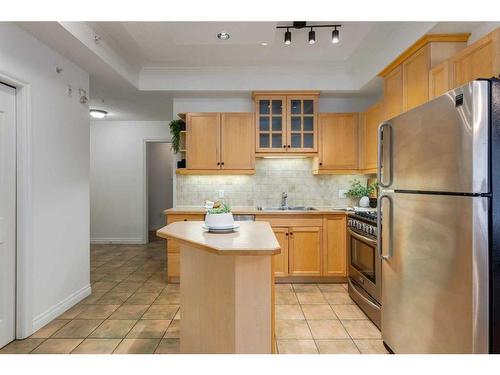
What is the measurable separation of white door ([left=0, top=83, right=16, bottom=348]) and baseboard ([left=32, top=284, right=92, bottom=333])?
19cm

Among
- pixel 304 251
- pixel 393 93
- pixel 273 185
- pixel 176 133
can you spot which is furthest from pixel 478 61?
pixel 176 133

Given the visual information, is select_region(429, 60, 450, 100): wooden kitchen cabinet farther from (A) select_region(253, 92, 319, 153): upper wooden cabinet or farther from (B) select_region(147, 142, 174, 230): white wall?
(B) select_region(147, 142, 174, 230): white wall

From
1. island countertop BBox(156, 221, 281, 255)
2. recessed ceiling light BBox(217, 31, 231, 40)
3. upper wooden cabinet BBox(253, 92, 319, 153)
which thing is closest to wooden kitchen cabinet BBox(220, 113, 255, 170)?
upper wooden cabinet BBox(253, 92, 319, 153)

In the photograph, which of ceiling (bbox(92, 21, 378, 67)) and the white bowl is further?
ceiling (bbox(92, 21, 378, 67))

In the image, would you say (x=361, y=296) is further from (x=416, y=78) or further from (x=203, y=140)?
(x=203, y=140)

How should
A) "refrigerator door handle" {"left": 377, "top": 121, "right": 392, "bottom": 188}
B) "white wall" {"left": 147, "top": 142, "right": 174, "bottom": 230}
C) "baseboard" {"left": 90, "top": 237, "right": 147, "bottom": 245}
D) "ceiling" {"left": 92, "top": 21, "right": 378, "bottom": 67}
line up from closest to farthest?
"refrigerator door handle" {"left": 377, "top": 121, "right": 392, "bottom": 188}
"ceiling" {"left": 92, "top": 21, "right": 378, "bottom": 67}
"baseboard" {"left": 90, "top": 237, "right": 147, "bottom": 245}
"white wall" {"left": 147, "top": 142, "right": 174, "bottom": 230}

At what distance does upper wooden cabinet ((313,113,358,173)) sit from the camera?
414 cm

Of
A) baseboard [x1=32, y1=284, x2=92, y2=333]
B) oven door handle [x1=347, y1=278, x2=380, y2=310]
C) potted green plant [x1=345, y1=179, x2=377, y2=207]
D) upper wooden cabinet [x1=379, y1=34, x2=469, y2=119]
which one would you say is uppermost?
upper wooden cabinet [x1=379, y1=34, x2=469, y2=119]

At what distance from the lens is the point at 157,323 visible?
9.10ft

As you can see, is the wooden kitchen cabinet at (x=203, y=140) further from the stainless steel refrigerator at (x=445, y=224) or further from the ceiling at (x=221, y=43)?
the stainless steel refrigerator at (x=445, y=224)

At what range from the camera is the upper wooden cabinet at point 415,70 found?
254 centimetres

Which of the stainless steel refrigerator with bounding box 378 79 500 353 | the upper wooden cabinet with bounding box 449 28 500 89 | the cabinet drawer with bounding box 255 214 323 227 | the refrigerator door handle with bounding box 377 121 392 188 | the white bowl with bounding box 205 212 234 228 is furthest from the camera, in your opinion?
the cabinet drawer with bounding box 255 214 323 227

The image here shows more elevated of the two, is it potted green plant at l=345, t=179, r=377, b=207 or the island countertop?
potted green plant at l=345, t=179, r=377, b=207

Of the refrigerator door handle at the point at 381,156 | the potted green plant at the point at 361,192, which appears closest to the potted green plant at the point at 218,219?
the refrigerator door handle at the point at 381,156
